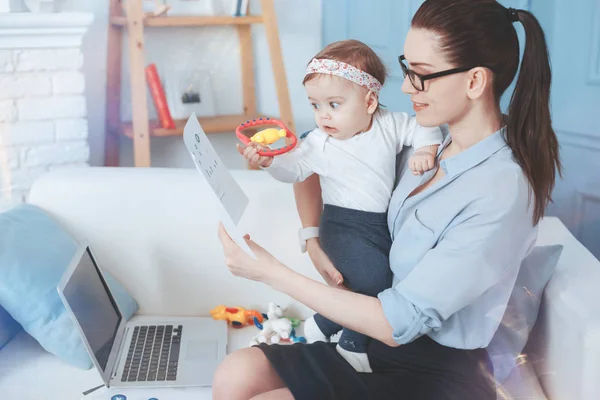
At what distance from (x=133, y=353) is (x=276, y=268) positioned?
0.52m

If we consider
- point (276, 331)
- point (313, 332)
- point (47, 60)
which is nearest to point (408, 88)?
point (313, 332)

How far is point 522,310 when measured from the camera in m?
1.24

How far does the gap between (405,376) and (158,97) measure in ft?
6.32

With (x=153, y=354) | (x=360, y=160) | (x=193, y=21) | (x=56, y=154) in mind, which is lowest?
(x=153, y=354)

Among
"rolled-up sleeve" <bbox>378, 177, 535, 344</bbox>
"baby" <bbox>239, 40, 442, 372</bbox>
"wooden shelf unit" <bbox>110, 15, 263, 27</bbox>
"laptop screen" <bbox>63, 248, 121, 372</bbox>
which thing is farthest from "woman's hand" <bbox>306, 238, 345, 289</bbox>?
"wooden shelf unit" <bbox>110, 15, 263, 27</bbox>

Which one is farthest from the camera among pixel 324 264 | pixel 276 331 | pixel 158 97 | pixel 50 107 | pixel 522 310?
pixel 158 97

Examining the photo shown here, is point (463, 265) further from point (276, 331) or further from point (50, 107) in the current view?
point (50, 107)

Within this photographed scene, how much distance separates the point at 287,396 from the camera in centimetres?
115

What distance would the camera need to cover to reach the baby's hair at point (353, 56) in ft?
4.07

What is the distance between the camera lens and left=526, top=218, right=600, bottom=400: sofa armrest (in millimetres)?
1078

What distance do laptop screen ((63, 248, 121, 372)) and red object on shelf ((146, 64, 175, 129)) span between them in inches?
52.2

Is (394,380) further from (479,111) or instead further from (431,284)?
(479,111)

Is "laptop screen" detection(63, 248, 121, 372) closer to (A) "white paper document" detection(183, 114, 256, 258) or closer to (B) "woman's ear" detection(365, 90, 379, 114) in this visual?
(A) "white paper document" detection(183, 114, 256, 258)

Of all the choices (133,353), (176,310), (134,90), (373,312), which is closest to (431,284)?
(373,312)
